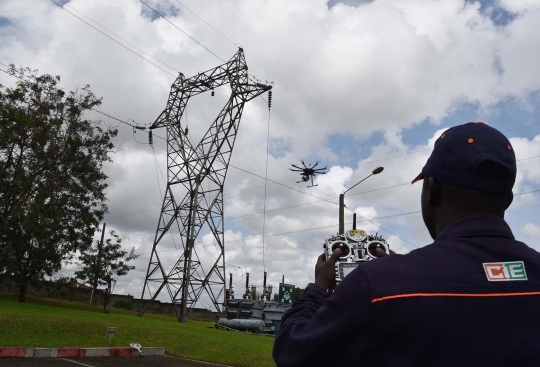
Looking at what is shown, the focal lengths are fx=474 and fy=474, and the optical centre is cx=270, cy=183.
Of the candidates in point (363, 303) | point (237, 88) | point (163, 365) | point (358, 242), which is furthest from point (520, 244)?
point (237, 88)

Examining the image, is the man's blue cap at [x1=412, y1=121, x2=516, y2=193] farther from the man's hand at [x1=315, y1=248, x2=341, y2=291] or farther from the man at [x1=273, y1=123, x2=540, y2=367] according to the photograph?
the man's hand at [x1=315, y1=248, x2=341, y2=291]

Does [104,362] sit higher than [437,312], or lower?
lower

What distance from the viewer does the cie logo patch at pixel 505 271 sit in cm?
130

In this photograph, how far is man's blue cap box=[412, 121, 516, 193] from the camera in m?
1.49

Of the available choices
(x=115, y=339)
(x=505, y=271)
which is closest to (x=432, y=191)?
(x=505, y=271)

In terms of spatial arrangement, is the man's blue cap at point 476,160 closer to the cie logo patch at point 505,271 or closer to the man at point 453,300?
the man at point 453,300

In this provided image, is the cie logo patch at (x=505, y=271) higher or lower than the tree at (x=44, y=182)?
lower

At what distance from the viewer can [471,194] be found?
4.96 ft

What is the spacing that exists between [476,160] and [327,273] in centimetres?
69

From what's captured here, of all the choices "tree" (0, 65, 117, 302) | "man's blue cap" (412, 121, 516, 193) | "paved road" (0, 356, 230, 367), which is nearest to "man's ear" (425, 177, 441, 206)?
"man's blue cap" (412, 121, 516, 193)

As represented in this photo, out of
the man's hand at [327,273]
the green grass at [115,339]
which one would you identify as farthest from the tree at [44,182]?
the man's hand at [327,273]

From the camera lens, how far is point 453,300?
1.25m

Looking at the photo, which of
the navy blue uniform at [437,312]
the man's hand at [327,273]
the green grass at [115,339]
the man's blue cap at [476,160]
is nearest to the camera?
the navy blue uniform at [437,312]

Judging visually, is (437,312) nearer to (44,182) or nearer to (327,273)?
(327,273)
